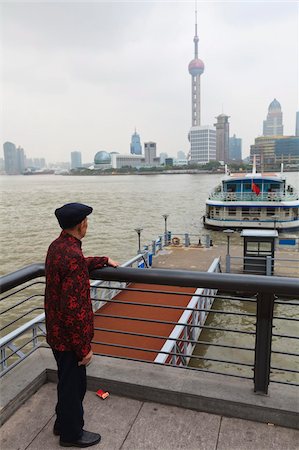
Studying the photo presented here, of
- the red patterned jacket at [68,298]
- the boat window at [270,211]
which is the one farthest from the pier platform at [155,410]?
the boat window at [270,211]

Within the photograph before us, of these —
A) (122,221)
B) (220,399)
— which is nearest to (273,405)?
(220,399)

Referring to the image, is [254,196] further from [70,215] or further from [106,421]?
[70,215]

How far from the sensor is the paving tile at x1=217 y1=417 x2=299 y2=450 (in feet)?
8.20

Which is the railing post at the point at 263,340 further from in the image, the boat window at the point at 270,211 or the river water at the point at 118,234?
the boat window at the point at 270,211

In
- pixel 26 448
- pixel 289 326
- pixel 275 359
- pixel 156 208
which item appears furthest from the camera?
pixel 156 208

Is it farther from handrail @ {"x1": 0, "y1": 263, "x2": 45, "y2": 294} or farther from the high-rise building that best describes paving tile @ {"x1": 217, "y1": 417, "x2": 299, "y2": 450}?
the high-rise building

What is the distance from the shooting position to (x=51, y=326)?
8.07ft

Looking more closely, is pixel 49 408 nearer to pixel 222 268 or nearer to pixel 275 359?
pixel 275 359

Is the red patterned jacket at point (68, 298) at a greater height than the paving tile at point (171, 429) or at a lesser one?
greater

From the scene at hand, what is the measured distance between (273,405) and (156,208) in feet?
147

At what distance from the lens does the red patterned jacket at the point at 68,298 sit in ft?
7.59

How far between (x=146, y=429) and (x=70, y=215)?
166 centimetres

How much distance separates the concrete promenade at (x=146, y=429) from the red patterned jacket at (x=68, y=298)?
70 centimetres

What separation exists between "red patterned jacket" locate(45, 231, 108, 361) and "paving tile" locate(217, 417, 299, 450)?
1.19m
